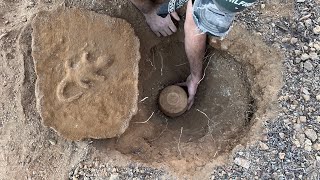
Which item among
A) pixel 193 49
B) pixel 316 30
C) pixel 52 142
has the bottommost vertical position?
pixel 52 142

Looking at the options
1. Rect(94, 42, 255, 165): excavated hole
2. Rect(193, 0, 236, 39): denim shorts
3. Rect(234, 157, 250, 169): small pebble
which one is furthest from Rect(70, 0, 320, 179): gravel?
Rect(193, 0, 236, 39): denim shorts

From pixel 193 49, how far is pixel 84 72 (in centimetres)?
57

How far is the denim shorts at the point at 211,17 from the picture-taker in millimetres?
2006

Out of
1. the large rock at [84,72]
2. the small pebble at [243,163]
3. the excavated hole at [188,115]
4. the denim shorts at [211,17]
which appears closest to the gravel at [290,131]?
the small pebble at [243,163]

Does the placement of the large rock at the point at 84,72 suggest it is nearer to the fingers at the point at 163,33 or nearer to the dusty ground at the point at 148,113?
the dusty ground at the point at 148,113

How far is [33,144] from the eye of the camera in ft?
8.00

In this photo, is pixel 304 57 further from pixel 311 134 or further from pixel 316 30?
pixel 311 134

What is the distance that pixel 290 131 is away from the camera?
2.38 meters

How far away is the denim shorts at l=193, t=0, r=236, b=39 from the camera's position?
6.58 feet

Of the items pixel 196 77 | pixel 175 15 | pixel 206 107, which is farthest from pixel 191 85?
pixel 175 15

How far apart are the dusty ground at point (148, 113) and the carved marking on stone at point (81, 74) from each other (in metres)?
0.22

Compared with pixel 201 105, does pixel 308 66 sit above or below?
above

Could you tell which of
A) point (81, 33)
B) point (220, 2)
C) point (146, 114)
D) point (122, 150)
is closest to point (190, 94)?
point (146, 114)

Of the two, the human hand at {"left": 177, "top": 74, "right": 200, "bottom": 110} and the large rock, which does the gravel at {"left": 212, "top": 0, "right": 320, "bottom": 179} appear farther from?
the large rock
